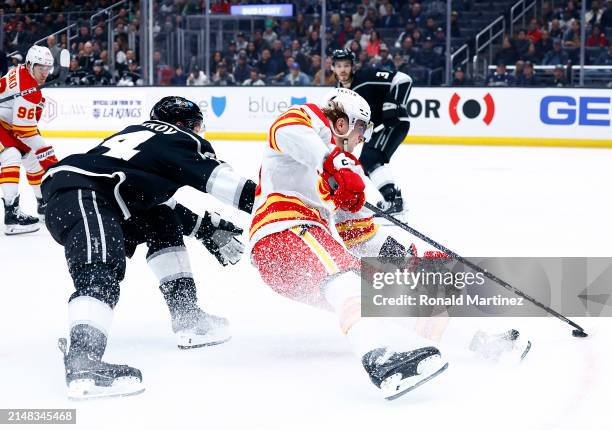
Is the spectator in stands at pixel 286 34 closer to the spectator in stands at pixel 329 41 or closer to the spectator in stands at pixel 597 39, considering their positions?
the spectator in stands at pixel 329 41

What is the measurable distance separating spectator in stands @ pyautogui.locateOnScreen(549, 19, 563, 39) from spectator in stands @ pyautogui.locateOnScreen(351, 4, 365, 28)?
244cm

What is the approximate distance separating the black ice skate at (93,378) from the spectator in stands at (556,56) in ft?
30.1

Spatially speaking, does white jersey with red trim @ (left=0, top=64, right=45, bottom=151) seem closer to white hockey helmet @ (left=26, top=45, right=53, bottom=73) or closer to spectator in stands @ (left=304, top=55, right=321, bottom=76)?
white hockey helmet @ (left=26, top=45, right=53, bottom=73)

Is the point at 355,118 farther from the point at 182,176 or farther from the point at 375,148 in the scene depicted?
the point at 375,148

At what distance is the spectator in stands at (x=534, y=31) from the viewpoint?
11.4m

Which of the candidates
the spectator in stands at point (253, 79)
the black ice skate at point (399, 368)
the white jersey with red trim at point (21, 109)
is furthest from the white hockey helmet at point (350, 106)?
the spectator in stands at point (253, 79)

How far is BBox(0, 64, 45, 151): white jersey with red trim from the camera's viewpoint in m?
5.88

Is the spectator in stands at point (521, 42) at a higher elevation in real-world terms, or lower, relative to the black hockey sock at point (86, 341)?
higher

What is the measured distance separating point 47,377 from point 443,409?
1.19m

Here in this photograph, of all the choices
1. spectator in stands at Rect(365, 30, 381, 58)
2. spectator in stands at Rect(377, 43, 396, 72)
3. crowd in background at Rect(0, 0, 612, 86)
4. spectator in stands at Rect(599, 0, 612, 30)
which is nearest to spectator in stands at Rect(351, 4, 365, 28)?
crowd in background at Rect(0, 0, 612, 86)

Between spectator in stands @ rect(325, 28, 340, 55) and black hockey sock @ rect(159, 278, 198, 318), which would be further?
spectator in stands @ rect(325, 28, 340, 55)

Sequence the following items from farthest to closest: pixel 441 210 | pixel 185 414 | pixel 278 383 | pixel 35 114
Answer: pixel 441 210 < pixel 35 114 < pixel 278 383 < pixel 185 414

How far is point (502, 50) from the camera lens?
1131 cm

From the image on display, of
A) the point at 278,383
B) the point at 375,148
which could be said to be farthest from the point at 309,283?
the point at 375,148
